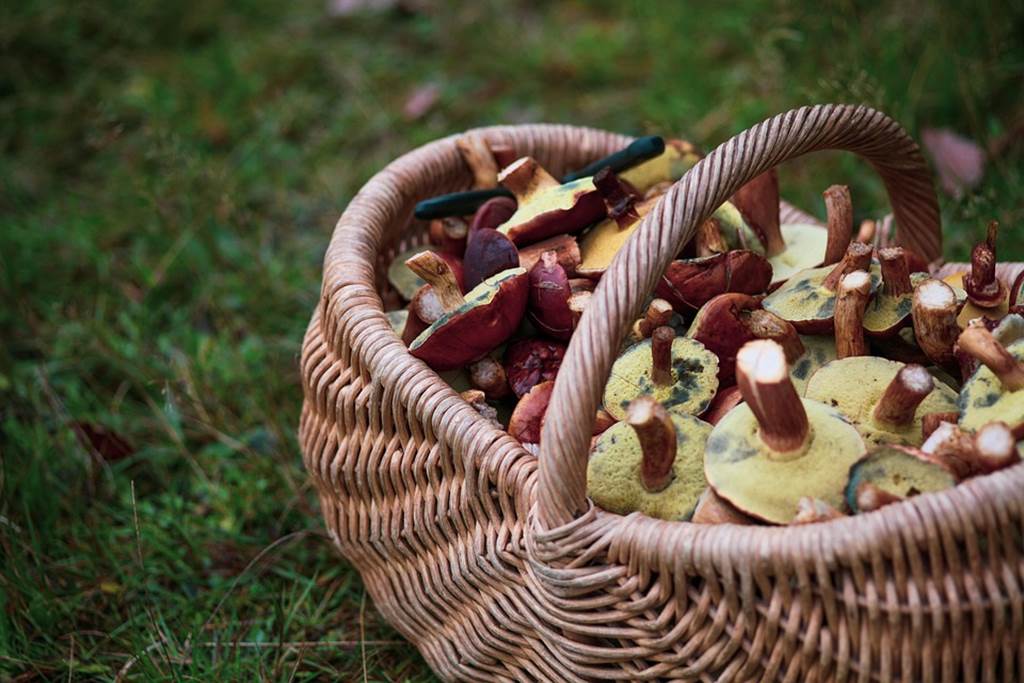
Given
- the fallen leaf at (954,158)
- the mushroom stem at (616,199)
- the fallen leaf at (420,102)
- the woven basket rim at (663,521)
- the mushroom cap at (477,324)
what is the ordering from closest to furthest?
the woven basket rim at (663,521)
the mushroom cap at (477,324)
the mushroom stem at (616,199)
the fallen leaf at (954,158)
the fallen leaf at (420,102)

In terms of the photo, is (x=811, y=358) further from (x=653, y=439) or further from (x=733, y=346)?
(x=653, y=439)

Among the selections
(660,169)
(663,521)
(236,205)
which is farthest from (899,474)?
(236,205)

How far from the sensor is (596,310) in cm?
94

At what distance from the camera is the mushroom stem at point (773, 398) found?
0.90 meters

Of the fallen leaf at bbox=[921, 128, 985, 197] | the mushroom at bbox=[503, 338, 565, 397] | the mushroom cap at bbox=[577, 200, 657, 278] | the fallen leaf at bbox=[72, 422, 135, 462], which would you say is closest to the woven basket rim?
the mushroom at bbox=[503, 338, 565, 397]

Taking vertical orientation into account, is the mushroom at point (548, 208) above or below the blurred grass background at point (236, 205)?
above

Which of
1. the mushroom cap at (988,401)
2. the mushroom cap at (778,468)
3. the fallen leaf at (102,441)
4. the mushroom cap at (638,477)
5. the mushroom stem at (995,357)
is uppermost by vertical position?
the mushroom stem at (995,357)

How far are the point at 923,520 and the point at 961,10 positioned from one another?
1.63m

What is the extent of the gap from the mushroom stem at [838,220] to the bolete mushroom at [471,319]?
38cm

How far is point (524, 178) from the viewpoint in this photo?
135 centimetres

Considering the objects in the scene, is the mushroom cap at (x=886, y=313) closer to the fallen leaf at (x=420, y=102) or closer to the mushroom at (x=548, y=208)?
the mushroom at (x=548, y=208)

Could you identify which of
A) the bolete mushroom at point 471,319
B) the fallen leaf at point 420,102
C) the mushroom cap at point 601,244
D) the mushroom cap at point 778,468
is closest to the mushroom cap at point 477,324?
the bolete mushroom at point 471,319

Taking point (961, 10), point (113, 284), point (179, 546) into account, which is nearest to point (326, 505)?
point (179, 546)

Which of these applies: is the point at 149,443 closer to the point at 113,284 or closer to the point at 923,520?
the point at 113,284
